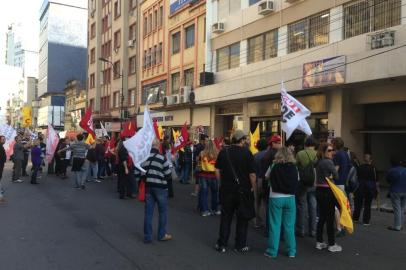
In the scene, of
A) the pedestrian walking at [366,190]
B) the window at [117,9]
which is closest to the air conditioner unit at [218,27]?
the pedestrian walking at [366,190]

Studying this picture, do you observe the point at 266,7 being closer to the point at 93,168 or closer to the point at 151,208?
the point at 93,168

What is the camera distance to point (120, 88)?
48.2 m

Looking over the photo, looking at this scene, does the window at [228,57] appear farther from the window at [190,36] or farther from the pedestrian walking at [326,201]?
the pedestrian walking at [326,201]

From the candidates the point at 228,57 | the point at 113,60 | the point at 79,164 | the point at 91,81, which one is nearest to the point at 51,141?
the point at 79,164

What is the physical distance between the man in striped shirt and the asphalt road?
0.78 feet

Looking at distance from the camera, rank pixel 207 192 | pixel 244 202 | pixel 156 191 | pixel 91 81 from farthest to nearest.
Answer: pixel 91 81 < pixel 207 192 < pixel 156 191 < pixel 244 202

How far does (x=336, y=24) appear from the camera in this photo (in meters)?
19.4

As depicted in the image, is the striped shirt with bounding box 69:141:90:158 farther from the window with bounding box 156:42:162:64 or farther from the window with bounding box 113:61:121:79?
the window with bounding box 113:61:121:79

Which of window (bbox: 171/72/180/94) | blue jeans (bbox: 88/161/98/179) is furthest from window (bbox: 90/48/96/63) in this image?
blue jeans (bbox: 88/161/98/179)

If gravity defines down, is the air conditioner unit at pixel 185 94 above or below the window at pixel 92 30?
below

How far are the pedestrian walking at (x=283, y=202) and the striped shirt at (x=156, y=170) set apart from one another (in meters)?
1.83

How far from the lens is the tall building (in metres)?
96.5

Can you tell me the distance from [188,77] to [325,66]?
16.1 metres

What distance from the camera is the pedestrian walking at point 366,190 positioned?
1051cm
